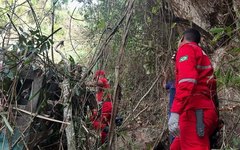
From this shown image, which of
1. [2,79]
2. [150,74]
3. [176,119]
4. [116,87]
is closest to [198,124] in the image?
[176,119]

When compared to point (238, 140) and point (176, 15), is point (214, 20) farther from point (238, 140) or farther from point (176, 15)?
point (238, 140)

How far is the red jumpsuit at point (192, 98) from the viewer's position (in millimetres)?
3469

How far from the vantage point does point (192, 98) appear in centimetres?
355

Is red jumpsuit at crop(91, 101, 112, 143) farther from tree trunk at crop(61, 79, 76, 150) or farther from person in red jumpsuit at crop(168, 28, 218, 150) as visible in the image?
person in red jumpsuit at crop(168, 28, 218, 150)

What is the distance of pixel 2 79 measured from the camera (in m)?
3.05

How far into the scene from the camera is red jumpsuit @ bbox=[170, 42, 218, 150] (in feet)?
11.4

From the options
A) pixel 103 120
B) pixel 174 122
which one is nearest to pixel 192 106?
pixel 174 122

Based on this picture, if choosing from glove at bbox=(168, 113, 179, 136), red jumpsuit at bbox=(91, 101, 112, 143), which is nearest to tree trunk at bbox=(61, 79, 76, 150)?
red jumpsuit at bbox=(91, 101, 112, 143)

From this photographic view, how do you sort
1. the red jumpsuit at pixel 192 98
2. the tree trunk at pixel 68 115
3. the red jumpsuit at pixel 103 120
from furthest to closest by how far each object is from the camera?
the red jumpsuit at pixel 103 120, the red jumpsuit at pixel 192 98, the tree trunk at pixel 68 115

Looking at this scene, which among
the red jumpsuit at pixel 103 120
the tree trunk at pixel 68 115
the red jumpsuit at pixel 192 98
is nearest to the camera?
the tree trunk at pixel 68 115

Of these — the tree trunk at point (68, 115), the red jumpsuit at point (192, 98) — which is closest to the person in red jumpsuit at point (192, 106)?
the red jumpsuit at point (192, 98)

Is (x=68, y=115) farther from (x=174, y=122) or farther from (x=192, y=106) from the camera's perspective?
(x=192, y=106)

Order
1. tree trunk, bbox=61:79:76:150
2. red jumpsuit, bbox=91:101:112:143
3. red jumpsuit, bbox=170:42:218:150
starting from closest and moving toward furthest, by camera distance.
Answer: tree trunk, bbox=61:79:76:150
red jumpsuit, bbox=170:42:218:150
red jumpsuit, bbox=91:101:112:143

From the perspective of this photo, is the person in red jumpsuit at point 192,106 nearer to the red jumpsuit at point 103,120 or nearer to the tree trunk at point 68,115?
the red jumpsuit at point 103,120
